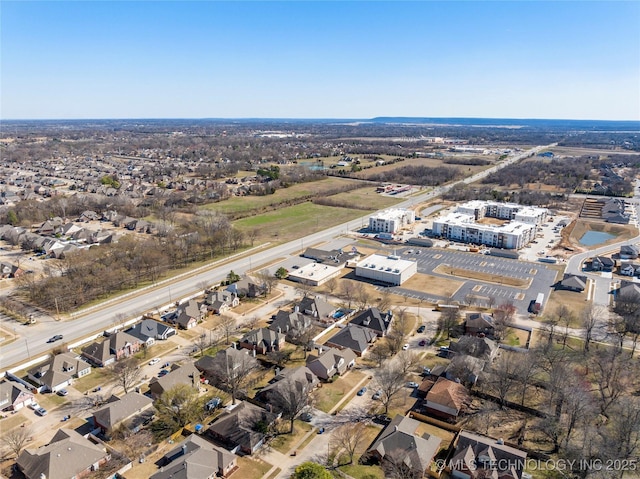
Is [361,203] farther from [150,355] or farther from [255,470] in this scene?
[255,470]

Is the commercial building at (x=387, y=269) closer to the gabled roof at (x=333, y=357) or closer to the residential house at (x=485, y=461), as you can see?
the gabled roof at (x=333, y=357)

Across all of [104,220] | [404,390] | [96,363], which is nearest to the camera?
[404,390]

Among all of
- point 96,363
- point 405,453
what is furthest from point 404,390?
point 96,363

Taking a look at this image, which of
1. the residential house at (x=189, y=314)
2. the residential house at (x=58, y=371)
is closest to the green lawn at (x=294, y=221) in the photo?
the residential house at (x=189, y=314)

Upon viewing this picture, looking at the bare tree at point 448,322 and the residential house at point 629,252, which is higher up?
the residential house at point 629,252

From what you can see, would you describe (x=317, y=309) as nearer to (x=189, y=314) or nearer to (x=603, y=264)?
(x=189, y=314)
